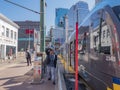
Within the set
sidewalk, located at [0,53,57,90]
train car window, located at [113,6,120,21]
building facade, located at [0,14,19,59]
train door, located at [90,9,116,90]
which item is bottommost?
sidewalk, located at [0,53,57,90]

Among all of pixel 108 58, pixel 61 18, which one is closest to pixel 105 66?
pixel 108 58

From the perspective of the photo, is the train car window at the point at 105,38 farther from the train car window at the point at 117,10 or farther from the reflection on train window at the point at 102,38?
the train car window at the point at 117,10

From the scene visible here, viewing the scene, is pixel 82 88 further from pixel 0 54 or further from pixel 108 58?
pixel 0 54

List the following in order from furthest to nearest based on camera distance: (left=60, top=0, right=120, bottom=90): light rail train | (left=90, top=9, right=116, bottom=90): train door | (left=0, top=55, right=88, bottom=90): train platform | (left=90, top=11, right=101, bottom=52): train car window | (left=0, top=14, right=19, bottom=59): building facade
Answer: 1. (left=0, top=14, right=19, bottom=59): building facade
2. (left=0, top=55, right=88, bottom=90): train platform
3. (left=90, top=11, right=101, bottom=52): train car window
4. (left=90, top=9, right=116, bottom=90): train door
5. (left=60, top=0, right=120, bottom=90): light rail train

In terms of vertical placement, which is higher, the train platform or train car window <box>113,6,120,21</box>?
train car window <box>113,6,120,21</box>

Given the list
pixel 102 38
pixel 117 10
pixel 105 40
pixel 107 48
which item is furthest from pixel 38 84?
pixel 117 10

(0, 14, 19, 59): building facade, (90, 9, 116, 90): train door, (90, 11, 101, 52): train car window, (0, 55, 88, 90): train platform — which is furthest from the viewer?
(0, 14, 19, 59): building facade

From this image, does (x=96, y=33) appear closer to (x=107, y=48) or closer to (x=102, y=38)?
(x=102, y=38)

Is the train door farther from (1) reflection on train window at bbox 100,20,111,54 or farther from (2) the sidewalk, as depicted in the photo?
(2) the sidewalk

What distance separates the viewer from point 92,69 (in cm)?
912

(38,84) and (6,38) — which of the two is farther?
(6,38)

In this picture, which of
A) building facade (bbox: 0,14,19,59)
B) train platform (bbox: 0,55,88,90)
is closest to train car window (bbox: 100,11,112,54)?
train platform (bbox: 0,55,88,90)

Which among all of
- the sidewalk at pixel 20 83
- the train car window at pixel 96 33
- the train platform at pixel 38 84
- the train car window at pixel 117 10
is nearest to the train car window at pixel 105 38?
the train car window at pixel 117 10

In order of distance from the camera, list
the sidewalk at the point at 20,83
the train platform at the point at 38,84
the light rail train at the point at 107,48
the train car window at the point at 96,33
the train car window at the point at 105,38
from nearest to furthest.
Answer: the light rail train at the point at 107,48 → the train car window at the point at 105,38 → the train car window at the point at 96,33 → the train platform at the point at 38,84 → the sidewalk at the point at 20,83
